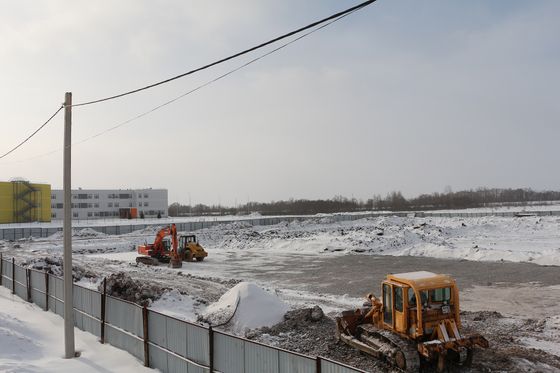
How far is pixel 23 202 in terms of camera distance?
88.2m

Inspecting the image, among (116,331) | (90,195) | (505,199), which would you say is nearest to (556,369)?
(116,331)

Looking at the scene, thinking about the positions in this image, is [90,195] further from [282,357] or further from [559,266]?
[282,357]

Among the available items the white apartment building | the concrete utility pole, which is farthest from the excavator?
the white apartment building

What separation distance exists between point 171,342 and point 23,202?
88.6m

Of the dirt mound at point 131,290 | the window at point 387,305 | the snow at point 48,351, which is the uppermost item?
the window at point 387,305

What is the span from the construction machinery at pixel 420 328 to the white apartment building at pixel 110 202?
366ft

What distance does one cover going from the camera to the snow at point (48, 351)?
37.5ft

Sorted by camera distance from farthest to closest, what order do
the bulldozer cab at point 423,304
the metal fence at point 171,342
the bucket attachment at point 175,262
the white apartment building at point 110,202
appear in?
the white apartment building at point 110,202
the bucket attachment at point 175,262
the bulldozer cab at point 423,304
the metal fence at point 171,342

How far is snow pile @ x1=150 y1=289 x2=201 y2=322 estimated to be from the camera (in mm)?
18516

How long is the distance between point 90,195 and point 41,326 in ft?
391

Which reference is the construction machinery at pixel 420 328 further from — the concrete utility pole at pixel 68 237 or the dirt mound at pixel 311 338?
the concrete utility pole at pixel 68 237

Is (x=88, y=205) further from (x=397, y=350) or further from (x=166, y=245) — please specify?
(x=397, y=350)

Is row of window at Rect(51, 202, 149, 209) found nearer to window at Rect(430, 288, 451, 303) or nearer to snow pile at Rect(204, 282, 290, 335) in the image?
snow pile at Rect(204, 282, 290, 335)

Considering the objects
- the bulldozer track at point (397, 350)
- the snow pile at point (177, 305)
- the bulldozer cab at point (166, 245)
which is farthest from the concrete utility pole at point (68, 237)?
the bulldozer cab at point (166, 245)
